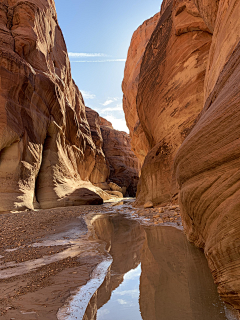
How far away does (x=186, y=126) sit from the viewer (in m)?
9.32

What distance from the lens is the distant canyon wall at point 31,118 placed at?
38.5 feet

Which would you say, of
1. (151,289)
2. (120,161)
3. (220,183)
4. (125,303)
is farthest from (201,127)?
(120,161)

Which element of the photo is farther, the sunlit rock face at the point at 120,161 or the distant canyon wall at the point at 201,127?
the sunlit rock face at the point at 120,161

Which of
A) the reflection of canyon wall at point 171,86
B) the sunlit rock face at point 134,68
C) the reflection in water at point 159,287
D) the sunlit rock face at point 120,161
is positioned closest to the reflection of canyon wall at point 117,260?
the reflection in water at point 159,287

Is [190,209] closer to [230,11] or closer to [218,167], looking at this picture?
[218,167]

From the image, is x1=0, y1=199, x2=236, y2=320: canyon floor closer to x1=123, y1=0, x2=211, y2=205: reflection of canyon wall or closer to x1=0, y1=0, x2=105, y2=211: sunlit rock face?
x1=123, y1=0, x2=211, y2=205: reflection of canyon wall

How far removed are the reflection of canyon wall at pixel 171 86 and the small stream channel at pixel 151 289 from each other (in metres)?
5.42

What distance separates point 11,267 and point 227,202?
2953 mm

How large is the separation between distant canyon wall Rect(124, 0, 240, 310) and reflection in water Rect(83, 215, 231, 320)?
256 mm

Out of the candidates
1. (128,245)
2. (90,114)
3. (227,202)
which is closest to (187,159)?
(227,202)

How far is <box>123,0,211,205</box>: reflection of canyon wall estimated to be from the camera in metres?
9.20

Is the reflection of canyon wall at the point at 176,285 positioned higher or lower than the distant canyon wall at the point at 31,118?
lower

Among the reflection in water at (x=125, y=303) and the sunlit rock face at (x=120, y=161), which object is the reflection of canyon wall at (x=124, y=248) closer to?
the reflection in water at (x=125, y=303)

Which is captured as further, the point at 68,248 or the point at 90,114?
the point at 90,114
